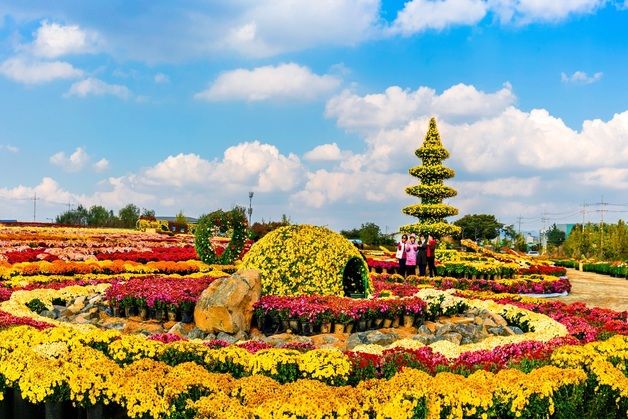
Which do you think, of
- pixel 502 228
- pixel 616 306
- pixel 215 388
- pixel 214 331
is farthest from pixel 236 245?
pixel 502 228

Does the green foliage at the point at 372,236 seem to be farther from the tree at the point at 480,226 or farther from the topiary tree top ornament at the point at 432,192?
the tree at the point at 480,226

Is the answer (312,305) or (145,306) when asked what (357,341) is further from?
(145,306)

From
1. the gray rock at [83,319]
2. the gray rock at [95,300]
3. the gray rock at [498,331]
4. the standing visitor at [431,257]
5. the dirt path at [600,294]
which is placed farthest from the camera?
the standing visitor at [431,257]

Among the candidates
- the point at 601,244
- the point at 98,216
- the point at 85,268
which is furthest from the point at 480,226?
the point at 85,268

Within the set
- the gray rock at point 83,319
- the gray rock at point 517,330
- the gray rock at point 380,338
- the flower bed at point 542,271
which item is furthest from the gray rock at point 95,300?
the flower bed at point 542,271

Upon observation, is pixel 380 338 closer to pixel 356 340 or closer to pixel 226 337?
pixel 356 340

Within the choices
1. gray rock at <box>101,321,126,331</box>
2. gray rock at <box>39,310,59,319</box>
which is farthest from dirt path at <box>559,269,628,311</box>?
gray rock at <box>39,310,59,319</box>

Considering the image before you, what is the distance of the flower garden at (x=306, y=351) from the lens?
548 centimetres

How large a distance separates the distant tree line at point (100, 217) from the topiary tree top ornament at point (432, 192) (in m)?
40.8

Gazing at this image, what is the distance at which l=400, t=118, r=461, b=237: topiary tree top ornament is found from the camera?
127 ft

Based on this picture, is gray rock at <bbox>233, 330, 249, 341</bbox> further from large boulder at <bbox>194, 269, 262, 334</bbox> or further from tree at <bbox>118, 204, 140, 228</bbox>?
tree at <bbox>118, 204, 140, 228</bbox>

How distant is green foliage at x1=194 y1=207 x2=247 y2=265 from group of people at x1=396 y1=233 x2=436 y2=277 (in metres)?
5.90

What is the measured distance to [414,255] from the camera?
21.2 meters

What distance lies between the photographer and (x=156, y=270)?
19.0 m
